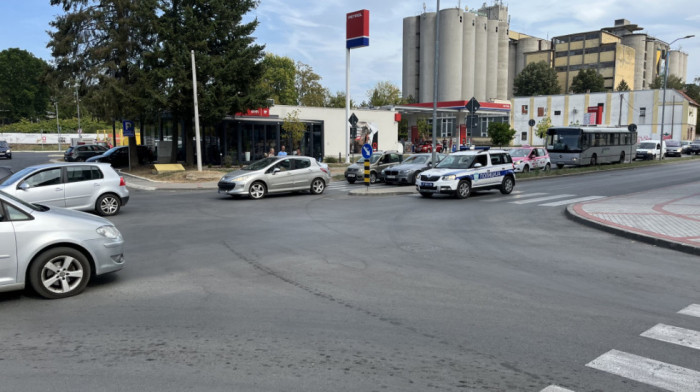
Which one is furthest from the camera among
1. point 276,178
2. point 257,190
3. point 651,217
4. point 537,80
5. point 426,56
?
point 426,56

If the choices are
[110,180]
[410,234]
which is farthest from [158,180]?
[410,234]

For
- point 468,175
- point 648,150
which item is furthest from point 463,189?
point 648,150

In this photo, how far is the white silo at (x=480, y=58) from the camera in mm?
104062

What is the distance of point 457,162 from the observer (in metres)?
19.4

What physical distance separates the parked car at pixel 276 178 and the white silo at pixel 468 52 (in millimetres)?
84792

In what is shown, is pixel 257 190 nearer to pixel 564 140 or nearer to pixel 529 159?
pixel 529 159

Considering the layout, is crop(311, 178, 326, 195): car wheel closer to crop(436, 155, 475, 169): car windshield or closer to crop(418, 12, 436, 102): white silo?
crop(436, 155, 475, 169): car windshield

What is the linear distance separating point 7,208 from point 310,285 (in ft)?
12.5

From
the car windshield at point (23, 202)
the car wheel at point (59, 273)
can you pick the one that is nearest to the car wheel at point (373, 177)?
the car windshield at point (23, 202)

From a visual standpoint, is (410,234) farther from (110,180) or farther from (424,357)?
(110,180)

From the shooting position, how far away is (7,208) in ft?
19.7

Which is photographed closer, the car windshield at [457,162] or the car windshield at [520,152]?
the car windshield at [457,162]

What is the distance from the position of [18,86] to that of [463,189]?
116763mm

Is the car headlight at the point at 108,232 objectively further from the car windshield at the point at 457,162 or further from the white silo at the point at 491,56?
the white silo at the point at 491,56
